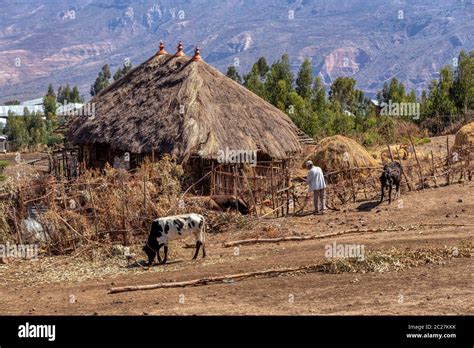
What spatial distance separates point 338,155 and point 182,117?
6.68 meters

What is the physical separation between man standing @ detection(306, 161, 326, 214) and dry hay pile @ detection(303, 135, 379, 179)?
6.66 meters

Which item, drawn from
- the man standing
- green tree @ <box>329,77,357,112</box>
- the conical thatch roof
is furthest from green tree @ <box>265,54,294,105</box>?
the man standing

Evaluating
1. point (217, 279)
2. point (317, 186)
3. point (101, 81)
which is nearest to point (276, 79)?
point (317, 186)

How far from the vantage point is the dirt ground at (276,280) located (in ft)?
33.8

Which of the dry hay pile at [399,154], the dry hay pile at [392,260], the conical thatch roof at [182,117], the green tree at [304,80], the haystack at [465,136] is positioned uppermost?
the green tree at [304,80]

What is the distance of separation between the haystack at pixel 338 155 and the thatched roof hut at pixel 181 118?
178 cm

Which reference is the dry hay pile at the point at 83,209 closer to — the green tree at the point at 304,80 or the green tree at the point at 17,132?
the green tree at the point at 304,80

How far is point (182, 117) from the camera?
21562 millimetres

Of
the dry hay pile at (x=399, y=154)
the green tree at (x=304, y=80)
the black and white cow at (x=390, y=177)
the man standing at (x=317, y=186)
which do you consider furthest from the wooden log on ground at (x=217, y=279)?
the green tree at (x=304, y=80)

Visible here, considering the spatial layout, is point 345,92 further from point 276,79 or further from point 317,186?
point 317,186

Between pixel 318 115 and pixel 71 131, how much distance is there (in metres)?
20.2

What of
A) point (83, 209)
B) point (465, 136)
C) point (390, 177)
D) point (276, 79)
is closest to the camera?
point (83, 209)
